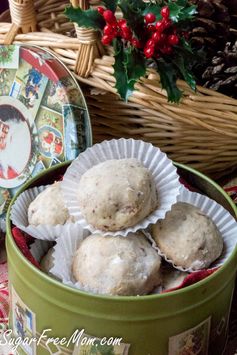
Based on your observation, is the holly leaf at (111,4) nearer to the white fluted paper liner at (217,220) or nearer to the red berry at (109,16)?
the red berry at (109,16)

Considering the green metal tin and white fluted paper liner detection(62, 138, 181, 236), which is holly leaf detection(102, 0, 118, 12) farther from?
the green metal tin

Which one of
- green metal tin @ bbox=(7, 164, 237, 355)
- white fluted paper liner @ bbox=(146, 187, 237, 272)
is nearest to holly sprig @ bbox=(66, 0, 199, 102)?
white fluted paper liner @ bbox=(146, 187, 237, 272)

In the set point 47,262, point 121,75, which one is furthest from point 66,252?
point 121,75

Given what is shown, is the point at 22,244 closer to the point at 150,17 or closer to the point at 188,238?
the point at 188,238

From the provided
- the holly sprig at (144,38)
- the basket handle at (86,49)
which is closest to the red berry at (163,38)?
the holly sprig at (144,38)

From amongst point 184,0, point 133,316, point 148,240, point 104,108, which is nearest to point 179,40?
point 184,0

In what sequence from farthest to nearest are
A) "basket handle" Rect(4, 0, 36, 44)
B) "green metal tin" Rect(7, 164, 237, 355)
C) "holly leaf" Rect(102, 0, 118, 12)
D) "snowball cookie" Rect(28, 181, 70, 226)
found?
"basket handle" Rect(4, 0, 36, 44) → "holly leaf" Rect(102, 0, 118, 12) → "snowball cookie" Rect(28, 181, 70, 226) → "green metal tin" Rect(7, 164, 237, 355)

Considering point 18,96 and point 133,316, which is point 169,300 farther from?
point 18,96
